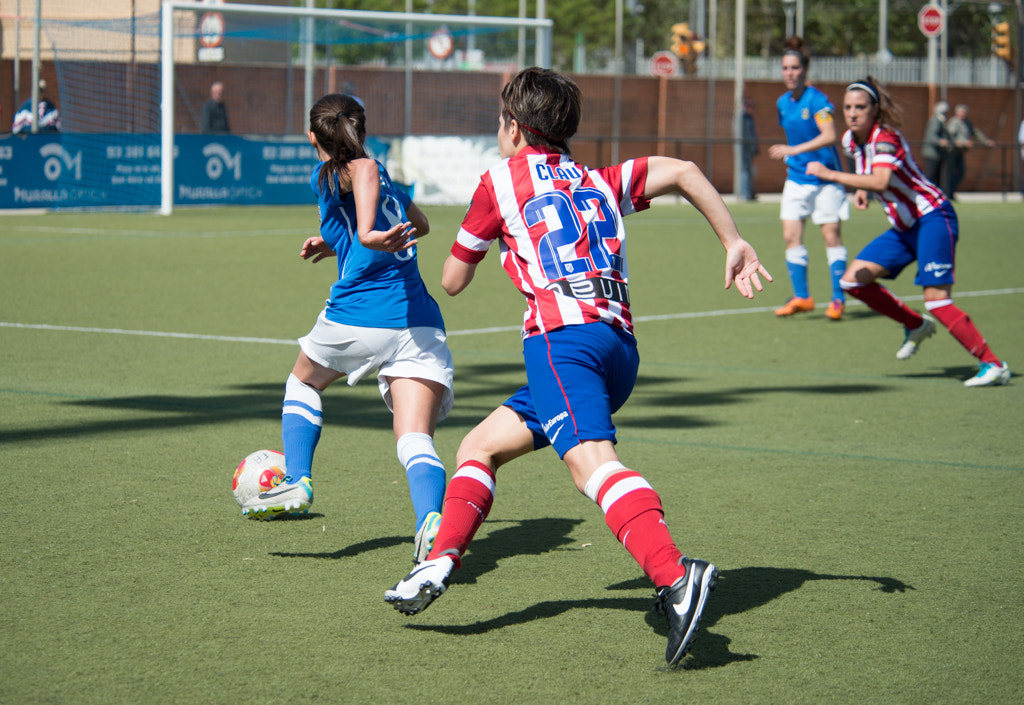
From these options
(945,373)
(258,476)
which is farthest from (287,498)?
(945,373)

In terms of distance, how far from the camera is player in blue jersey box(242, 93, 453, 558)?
4.53 m

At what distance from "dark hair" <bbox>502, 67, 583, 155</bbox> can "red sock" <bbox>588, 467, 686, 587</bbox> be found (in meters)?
1.00

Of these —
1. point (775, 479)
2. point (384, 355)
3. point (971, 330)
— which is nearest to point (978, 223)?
point (971, 330)

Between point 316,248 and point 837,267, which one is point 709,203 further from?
point 837,267

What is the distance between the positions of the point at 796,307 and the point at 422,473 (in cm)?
788

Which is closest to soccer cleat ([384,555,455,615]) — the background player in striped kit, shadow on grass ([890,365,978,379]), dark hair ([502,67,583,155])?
the background player in striped kit

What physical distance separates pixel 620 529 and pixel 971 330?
17.9 ft

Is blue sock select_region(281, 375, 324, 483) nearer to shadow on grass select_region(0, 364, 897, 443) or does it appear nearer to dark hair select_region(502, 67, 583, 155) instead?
dark hair select_region(502, 67, 583, 155)

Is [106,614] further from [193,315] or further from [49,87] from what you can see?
[49,87]

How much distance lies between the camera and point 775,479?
19.3 ft

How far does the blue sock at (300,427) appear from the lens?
187 inches

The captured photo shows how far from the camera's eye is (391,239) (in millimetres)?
4188

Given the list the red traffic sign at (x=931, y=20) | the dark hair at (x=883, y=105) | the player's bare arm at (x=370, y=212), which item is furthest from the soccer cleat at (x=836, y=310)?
the red traffic sign at (x=931, y=20)

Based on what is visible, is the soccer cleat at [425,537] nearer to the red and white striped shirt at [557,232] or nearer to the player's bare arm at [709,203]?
the red and white striped shirt at [557,232]
